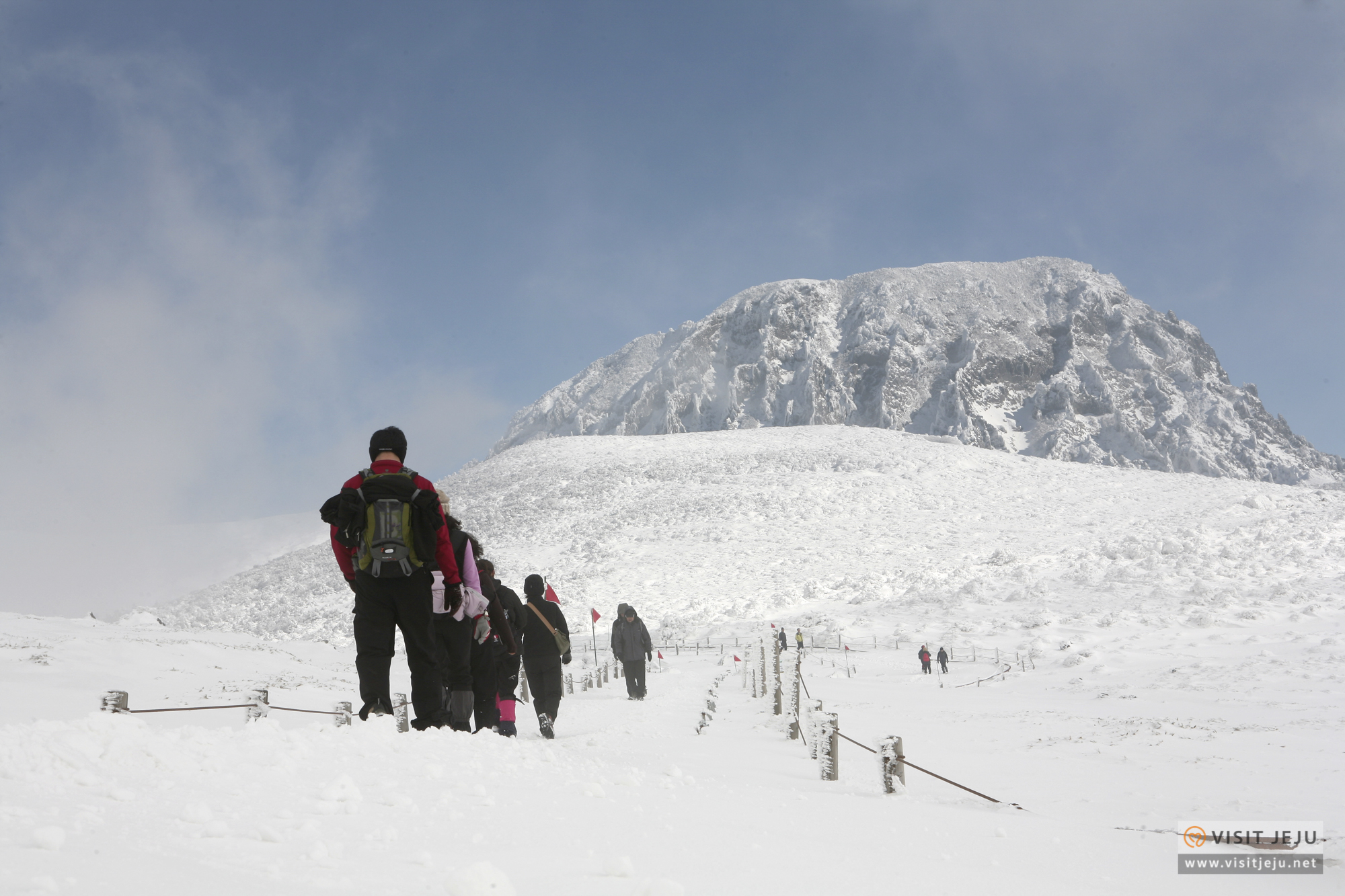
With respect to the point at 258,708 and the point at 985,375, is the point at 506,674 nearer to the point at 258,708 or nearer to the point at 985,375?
the point at 258,708

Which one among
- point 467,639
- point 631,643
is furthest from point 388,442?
point 631,643

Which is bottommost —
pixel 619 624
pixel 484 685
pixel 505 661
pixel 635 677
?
pixel 635 677

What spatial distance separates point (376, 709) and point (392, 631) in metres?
0.54

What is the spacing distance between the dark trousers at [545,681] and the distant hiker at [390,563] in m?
2.86

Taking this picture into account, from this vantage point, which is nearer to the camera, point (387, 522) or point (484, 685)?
point (387, 522)

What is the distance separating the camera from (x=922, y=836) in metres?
4.17

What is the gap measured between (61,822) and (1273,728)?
45.4 feet

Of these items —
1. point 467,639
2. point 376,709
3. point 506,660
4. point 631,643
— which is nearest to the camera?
point 376,709

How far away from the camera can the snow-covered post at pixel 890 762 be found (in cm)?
568

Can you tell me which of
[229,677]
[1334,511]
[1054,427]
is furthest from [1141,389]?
[229,677]

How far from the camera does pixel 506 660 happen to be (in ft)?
25.2

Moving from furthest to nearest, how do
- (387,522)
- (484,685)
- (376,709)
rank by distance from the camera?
(484,685), (376,709), (387,522)

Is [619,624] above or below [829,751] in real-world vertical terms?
above

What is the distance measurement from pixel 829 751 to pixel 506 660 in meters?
3.17
